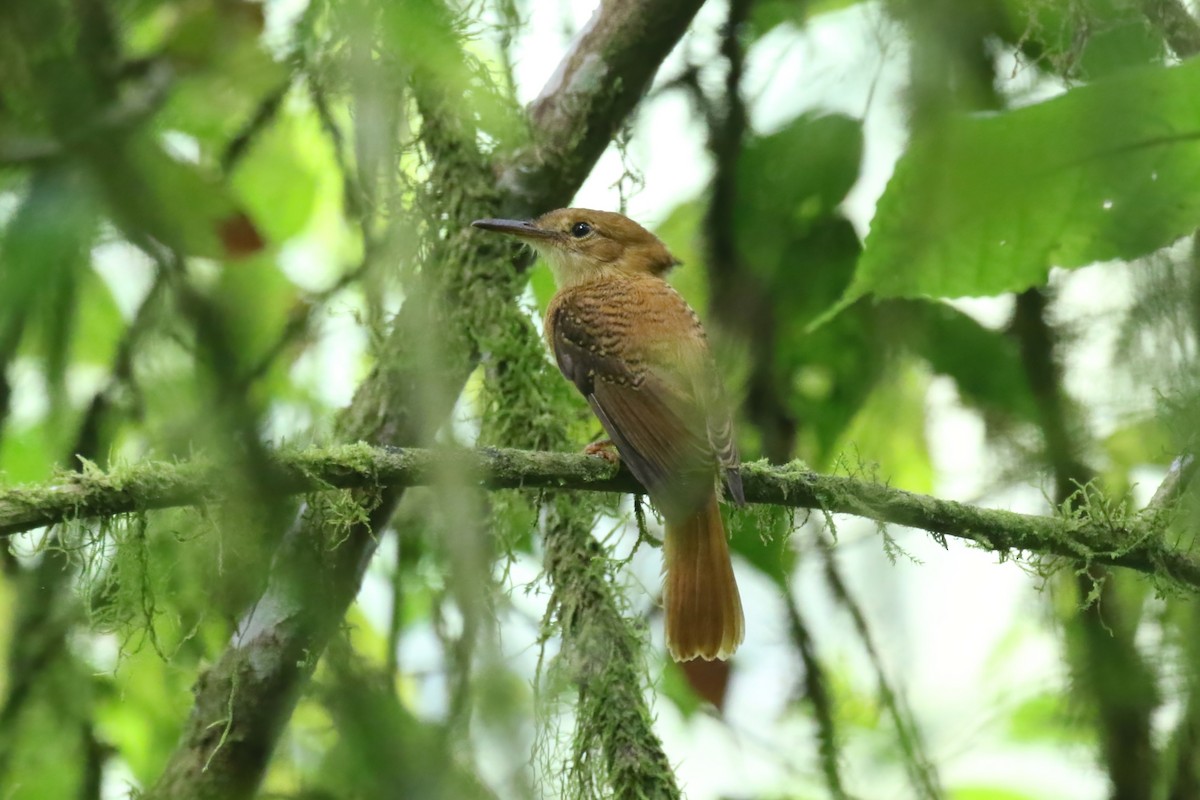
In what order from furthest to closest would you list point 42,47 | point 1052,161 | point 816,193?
point 816,193
point 1052,161
point 42,47

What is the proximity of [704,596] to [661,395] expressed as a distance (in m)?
0.59

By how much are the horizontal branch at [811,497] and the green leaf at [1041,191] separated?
0.41 meters

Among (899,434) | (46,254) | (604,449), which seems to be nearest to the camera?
(46,254)

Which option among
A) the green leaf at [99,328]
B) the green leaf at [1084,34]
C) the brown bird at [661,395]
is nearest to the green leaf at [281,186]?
the green leaf at [99,328]

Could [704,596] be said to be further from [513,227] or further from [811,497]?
[513,227]

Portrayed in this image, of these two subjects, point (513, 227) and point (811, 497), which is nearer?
point (811, 497)

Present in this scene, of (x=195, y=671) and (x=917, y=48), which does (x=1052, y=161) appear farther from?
(x=195, y=671)

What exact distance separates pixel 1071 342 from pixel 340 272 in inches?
81.0

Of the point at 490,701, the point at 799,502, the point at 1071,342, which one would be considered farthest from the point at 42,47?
the point at 1071,342

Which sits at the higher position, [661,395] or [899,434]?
[899,434]

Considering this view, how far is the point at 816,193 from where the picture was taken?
10.3ft

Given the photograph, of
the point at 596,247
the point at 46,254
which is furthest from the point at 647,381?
the point at 46,254

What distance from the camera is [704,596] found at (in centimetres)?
308

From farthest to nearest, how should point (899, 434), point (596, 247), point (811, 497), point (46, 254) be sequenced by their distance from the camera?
point (596, 247) → point (899, 434) → point (811, 497) → point (46, 254)
